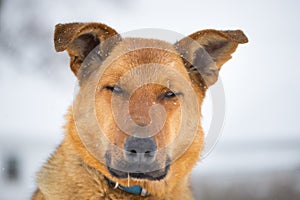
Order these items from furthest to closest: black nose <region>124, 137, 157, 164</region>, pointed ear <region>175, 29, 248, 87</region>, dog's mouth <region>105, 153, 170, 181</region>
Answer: pointed ear <region>175, 29, 248, 87</region> < dog's mouth <region>105, 153, 170, 181</region> < black nose <region>124, 137, 157, 164</region>

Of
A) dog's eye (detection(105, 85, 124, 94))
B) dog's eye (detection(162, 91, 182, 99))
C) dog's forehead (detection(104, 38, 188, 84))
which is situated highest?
dog's forehead (detection(104, 38, 188, 84))

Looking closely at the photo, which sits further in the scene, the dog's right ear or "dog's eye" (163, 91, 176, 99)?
"dog's eye" (163, 91, 176, 99)

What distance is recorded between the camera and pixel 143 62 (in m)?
4.83

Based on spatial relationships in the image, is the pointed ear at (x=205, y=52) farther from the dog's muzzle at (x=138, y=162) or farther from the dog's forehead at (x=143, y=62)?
the dog's muzzle at (x=138, y=162)

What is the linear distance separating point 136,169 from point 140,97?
2.00ft

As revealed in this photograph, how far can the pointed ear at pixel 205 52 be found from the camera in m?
5.00

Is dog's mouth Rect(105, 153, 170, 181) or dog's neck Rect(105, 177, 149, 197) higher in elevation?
dog's mouth Rect(105, 153, 170, 181)

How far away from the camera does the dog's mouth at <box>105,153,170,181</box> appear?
168 inches

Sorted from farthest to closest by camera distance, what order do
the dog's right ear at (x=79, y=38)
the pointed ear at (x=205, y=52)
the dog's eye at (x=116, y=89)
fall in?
the pointed ear at (x=205, y=52) → the dog's eye at (x=116, y=89) → the dog's right ear at (x=79, y=38)

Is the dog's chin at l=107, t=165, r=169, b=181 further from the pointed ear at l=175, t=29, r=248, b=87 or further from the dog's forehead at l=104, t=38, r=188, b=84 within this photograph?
the pointed ear at l=175, t=29, r=248, b=87

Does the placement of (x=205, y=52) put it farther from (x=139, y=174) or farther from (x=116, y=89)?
(x=139, y=174)

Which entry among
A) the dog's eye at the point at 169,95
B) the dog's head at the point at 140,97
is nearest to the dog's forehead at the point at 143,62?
the dog's head at the point at 140,97

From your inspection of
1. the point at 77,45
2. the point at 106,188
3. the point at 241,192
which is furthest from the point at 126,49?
the point at 241,192

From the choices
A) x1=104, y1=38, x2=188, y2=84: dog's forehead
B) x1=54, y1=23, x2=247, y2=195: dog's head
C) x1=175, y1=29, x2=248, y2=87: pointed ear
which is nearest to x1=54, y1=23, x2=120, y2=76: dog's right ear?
x1=54, y1=23, x2=247, y2=195: dog's head
